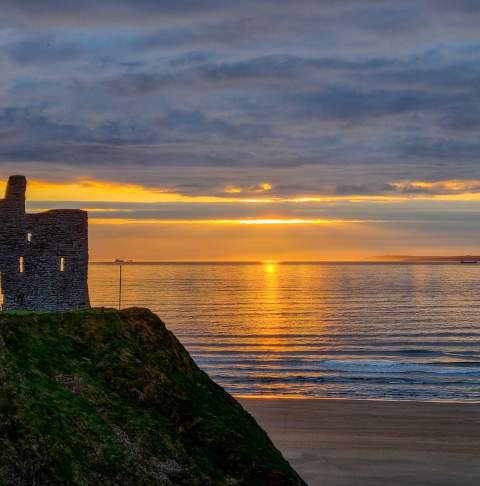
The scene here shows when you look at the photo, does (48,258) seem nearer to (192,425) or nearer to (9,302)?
(9,302)

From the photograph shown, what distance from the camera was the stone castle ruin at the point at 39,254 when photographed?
3388 centimetres

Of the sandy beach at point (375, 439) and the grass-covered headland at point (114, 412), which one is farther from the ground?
the grass-covered headland at point (114, 412)

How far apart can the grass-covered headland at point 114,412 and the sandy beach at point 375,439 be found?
12721 mm

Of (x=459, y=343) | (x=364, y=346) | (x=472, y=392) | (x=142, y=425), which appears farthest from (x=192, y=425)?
(x=459, y=343)

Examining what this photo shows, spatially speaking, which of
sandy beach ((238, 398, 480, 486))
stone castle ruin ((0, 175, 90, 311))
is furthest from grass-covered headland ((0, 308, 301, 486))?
stone castle ruin ((0, 175, 90, 311))

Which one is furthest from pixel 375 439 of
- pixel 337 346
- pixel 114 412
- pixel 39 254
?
pixel 337 346

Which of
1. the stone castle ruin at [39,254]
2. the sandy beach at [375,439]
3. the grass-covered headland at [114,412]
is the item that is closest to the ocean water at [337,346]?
the sandy beach at [375,439]

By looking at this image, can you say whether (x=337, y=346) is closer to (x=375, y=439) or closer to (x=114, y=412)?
(x=375, y=439)

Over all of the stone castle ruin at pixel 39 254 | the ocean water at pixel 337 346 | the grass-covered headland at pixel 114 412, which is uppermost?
the stone castle ruin at pixel 39 254

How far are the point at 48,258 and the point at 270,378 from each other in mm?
19983

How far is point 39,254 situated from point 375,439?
56.6ft

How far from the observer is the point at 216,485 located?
35.3 ft

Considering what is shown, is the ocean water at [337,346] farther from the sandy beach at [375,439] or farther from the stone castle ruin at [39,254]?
the stone castle ruin at [39,254]

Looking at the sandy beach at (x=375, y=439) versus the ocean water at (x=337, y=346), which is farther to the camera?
the ocean water at (x=337, y=346)
